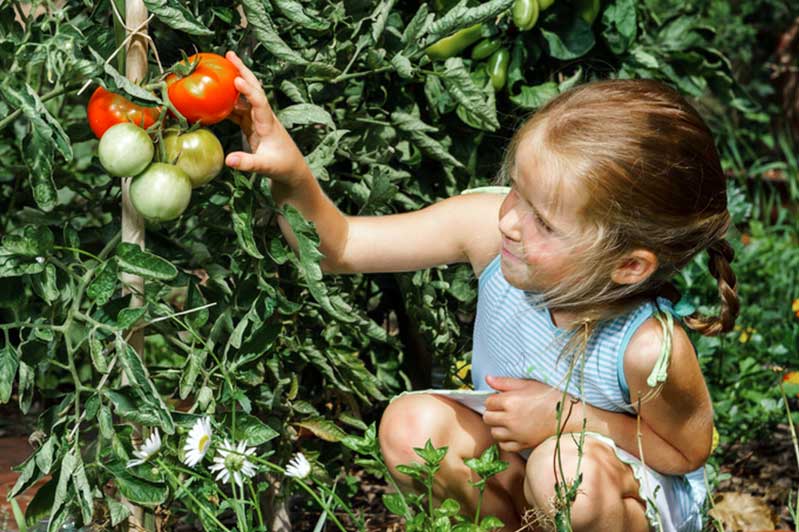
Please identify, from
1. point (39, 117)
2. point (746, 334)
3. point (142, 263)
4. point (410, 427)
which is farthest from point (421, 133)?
point (746, 334)

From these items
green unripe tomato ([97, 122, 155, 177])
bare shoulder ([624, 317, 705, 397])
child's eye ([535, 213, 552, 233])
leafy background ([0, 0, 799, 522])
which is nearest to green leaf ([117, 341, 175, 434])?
leafy background ([0, 0, 799, 522])

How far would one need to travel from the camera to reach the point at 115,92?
145cm

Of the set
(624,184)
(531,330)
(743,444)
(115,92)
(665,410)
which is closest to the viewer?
(115,92)

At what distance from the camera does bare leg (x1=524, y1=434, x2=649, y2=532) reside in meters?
1.69

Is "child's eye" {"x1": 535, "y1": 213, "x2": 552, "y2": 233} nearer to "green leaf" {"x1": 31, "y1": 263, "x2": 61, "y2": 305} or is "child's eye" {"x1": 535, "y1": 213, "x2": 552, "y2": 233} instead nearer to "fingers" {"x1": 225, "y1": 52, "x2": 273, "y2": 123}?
"fingers" {"x1": 225, "y1": 52, "x2": 273, "y2": 123}

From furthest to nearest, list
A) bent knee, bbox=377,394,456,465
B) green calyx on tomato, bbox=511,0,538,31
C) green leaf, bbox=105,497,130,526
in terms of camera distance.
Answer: green calyx on tomato, bbox=511,0,538,31
bent knee, bbox=377,394,456,465
green leaf, bbox=105,497,130,526

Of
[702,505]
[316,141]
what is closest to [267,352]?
[316,141]

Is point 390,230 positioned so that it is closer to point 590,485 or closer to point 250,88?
point 250,88

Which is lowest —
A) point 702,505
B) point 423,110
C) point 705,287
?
point 705,287

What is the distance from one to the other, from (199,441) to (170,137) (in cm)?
39

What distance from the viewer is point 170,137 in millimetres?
1517

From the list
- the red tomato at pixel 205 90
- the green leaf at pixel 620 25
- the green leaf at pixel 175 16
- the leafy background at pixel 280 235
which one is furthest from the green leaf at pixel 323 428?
the green leaf at pixel 620 25

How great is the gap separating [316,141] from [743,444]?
4.33ft

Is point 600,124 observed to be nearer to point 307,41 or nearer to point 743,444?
point 307,41
